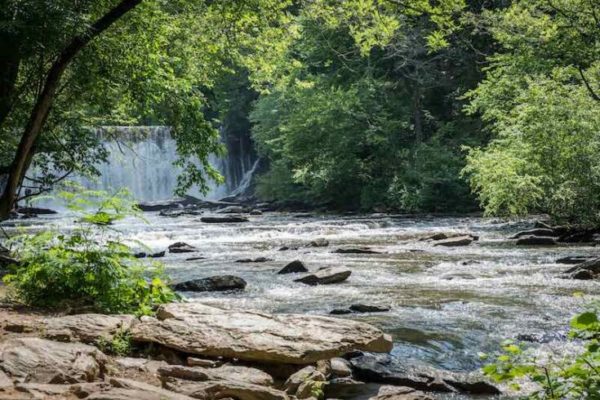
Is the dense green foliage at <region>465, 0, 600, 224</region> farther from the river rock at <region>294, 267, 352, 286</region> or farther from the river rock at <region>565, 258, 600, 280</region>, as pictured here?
the river rock at <region>294, 267, 352, 286</region>

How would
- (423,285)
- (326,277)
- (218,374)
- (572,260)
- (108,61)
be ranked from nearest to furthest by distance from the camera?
(218,374) < (108,61) < (423,285) < (326,277) < (572,260)

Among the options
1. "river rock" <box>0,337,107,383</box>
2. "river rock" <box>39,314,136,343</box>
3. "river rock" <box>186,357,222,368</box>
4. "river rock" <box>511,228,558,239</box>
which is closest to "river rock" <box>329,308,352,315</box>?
"river rock" <box>39,314,136,343</box>

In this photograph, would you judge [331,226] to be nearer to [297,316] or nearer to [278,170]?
[278,170]

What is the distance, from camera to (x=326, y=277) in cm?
1228

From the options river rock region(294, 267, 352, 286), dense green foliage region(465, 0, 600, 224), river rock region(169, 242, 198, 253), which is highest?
dense green foliage region(465, 0, 600, 224)

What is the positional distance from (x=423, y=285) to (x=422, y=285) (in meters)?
0.02

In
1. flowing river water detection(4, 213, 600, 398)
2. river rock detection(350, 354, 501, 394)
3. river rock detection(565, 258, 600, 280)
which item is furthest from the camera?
river rock detection(565, 258, 600, 280)

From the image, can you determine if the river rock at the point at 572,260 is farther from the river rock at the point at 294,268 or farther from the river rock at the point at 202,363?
the river rock at the point at 202,363

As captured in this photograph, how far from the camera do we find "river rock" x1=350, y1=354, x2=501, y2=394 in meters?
6.04

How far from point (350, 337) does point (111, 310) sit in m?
2.54

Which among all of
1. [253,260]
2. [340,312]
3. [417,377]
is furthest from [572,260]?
[417,377]

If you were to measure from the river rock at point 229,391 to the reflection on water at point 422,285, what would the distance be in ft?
8.60

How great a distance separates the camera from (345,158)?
33.6m

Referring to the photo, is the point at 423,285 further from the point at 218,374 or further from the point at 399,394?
the point at 218,374
